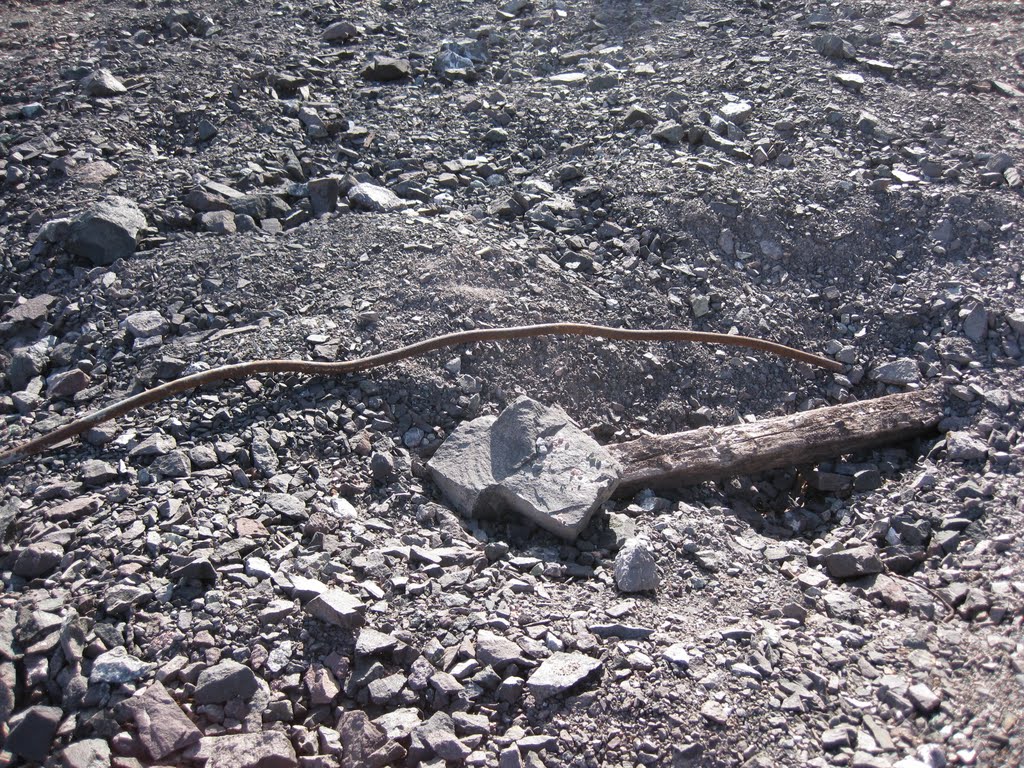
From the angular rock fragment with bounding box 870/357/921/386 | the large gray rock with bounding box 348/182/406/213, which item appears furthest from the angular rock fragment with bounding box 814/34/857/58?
the large gray rock with bounding box 348/182/406/213

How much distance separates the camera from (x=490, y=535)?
2.74 m

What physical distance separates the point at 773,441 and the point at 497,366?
106cm

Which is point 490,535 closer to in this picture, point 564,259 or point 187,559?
point 187,559

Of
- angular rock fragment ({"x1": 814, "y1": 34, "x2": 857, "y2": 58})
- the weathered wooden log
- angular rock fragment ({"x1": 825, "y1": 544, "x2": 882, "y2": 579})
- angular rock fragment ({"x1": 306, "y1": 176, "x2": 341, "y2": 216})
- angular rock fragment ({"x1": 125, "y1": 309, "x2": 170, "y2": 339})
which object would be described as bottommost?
angular rock fragment ({"x1": 825, "y1": 544, "x2": 882, "y2": 579})

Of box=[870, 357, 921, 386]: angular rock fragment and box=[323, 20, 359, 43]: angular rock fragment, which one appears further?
box=[323, 20, 359, 43]: angular rock fragment

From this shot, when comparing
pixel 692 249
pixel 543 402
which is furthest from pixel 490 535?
pixel 692 249

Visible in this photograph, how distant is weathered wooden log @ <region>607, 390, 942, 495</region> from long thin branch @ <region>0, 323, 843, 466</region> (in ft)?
1.09

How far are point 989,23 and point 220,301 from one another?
5072mm

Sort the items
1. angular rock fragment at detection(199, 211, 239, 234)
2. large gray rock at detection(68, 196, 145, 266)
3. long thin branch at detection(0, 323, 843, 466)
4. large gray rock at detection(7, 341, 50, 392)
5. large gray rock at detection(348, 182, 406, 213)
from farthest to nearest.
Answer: large gray rock at detection(348, 182, 406, 213)
angular rock fragment at detection(199, 211, 239, 234)
large gray rock at detection(68, 196, 145, 266)
large gray rock at detection(7, 341, 50, 392)
long thin branch at detection(0, 323, 843, 466)

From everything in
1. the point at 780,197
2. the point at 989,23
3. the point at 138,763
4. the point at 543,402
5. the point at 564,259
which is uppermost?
the point at 989,23

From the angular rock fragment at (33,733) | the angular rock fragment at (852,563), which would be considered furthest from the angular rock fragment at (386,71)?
the angular rock fragment at (33,733)

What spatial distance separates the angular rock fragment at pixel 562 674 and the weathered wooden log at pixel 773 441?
801 mm

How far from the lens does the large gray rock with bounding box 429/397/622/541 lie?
2.70 m

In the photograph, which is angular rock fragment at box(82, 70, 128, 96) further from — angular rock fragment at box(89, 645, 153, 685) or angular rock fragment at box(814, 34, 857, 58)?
angular rock fragment at box(814, 34, 857, 58)
